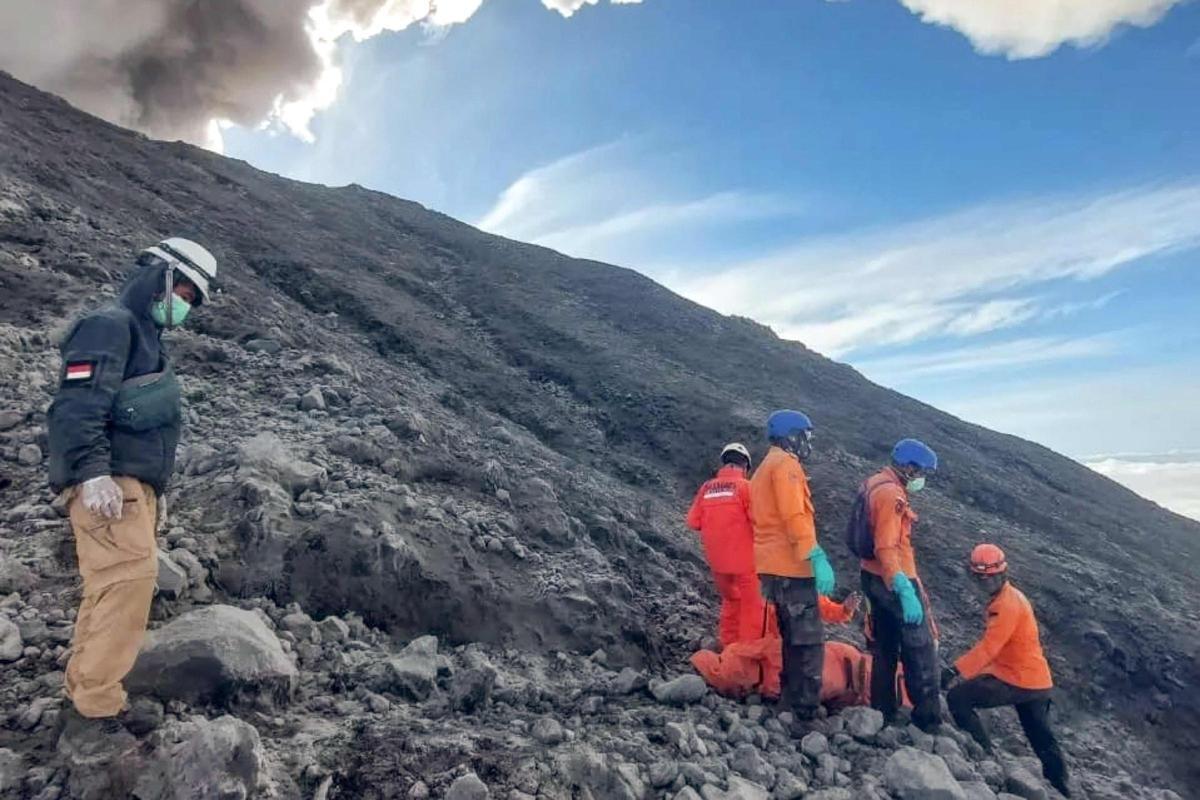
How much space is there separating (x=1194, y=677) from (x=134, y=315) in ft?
36.3

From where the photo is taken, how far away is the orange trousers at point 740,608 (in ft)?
20.3

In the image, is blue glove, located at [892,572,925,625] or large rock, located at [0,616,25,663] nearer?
large rock, located at [0,616,25,663]

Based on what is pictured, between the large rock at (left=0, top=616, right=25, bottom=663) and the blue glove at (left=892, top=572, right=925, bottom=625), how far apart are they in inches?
206

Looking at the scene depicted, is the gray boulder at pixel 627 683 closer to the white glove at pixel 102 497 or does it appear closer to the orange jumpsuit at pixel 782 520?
the orange jumpsuit at pixel 782 520

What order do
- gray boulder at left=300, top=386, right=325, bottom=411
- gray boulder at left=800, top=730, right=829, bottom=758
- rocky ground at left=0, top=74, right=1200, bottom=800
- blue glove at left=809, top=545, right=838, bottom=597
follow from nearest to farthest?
rocky ground at left=0, top=74, right=1200, bottom=800 < gray boulder at left=800, top=730, right=829, bottom=758 < blue glove at left=809, top=545, right=838, bottom=597 < gray boulder at left=300, top=386, right=325, bottom=411

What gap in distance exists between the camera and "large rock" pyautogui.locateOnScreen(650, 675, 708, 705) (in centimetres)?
518

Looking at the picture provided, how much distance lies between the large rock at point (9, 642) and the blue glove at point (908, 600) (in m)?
5.24

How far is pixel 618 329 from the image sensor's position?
56.4ft

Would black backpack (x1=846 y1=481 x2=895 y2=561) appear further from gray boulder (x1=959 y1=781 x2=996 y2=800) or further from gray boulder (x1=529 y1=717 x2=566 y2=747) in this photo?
gray boulder (x1=529 y1=717 x2=566 y2=747)

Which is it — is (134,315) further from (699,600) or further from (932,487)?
(932,487)

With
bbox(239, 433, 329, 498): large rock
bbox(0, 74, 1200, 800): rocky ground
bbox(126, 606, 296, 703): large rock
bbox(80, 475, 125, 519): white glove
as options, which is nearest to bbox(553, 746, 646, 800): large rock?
bbox(0, 74, 1200, 800): rocky ground

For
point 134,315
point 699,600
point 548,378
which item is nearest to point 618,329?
point 548,378

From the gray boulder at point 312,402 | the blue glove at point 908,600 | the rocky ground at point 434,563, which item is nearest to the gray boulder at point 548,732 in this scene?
the rocky ground at point 434,563

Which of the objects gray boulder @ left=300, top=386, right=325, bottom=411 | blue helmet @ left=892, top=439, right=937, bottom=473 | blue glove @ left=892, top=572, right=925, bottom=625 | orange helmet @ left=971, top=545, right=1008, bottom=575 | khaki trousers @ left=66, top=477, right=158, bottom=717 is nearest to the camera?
khaki trousers @ left=66, top=477, right=158, bottom=717
